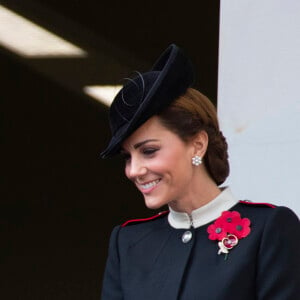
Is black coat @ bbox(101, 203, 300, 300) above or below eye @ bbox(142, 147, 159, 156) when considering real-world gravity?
below

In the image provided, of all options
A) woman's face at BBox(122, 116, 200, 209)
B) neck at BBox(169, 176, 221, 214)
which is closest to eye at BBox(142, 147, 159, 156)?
woman's face at BBox(122, 116, 200, 209)

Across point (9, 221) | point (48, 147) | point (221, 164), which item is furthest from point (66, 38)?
point (221, 164)

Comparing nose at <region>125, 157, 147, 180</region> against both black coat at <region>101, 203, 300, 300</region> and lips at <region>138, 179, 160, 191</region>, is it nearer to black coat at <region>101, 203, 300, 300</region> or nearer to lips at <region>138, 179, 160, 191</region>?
lips at <region>138, 179, 160, 191</region>

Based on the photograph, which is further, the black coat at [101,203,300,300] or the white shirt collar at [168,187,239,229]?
the white shirt collar at [168,187,239,229]

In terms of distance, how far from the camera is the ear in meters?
1.88

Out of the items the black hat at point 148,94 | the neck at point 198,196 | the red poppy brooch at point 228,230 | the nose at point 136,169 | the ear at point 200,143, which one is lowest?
the red poppy brooch at point 228,230

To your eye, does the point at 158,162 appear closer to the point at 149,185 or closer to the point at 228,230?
the point at 149,185

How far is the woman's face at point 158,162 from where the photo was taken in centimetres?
184

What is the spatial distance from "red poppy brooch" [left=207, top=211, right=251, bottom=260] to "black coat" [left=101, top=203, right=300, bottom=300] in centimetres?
1

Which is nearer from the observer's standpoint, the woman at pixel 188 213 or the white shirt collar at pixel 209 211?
the woman at pixel 188 213

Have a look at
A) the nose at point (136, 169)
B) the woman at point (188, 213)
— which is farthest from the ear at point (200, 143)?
the nose at point (136, 169)

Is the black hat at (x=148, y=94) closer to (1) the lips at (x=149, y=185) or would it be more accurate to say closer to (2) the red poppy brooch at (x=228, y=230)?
(1) the lips at (x=149, y=185)

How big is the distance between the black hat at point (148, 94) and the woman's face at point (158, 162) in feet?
0.07

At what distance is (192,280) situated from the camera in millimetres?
1858
